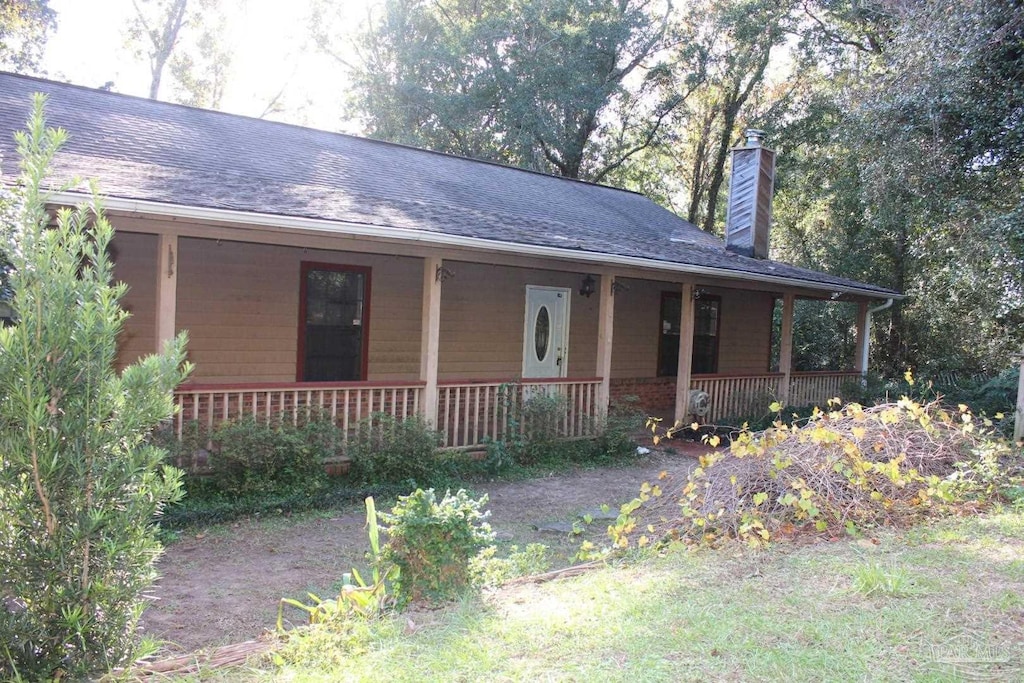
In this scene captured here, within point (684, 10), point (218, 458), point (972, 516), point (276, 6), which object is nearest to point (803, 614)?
point (972, 516)

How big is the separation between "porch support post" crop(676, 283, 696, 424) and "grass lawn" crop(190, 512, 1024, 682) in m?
7.04

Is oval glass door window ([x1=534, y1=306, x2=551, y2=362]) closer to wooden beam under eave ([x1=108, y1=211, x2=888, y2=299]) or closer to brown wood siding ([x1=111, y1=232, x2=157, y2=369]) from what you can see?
wooden beam under eave ([x1=108, y1=211, x2=888, y2=299])

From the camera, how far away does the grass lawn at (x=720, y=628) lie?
3342 millimetres

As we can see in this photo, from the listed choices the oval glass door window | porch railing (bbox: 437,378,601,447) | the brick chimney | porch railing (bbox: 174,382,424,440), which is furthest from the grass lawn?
the brick chimney

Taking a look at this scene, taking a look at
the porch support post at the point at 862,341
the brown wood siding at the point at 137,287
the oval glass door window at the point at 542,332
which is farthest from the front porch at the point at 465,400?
the oval glass door window at the point at 542,332

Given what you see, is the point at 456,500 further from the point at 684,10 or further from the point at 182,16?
the point at 182,16

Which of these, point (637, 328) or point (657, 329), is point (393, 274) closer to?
point (637, 328)

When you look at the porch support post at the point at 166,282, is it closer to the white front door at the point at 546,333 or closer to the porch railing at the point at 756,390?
the white front door at the point at 546,333

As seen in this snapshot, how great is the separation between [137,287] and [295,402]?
8.32 ft

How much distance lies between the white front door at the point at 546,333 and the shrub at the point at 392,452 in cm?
438

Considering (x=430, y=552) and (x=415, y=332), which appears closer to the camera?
(x=430, y=552)

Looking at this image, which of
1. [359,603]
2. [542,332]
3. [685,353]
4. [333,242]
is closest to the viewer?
[359,603]

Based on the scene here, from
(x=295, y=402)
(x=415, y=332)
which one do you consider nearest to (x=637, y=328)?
(x=415, y=332)

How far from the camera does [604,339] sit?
10820 mm
